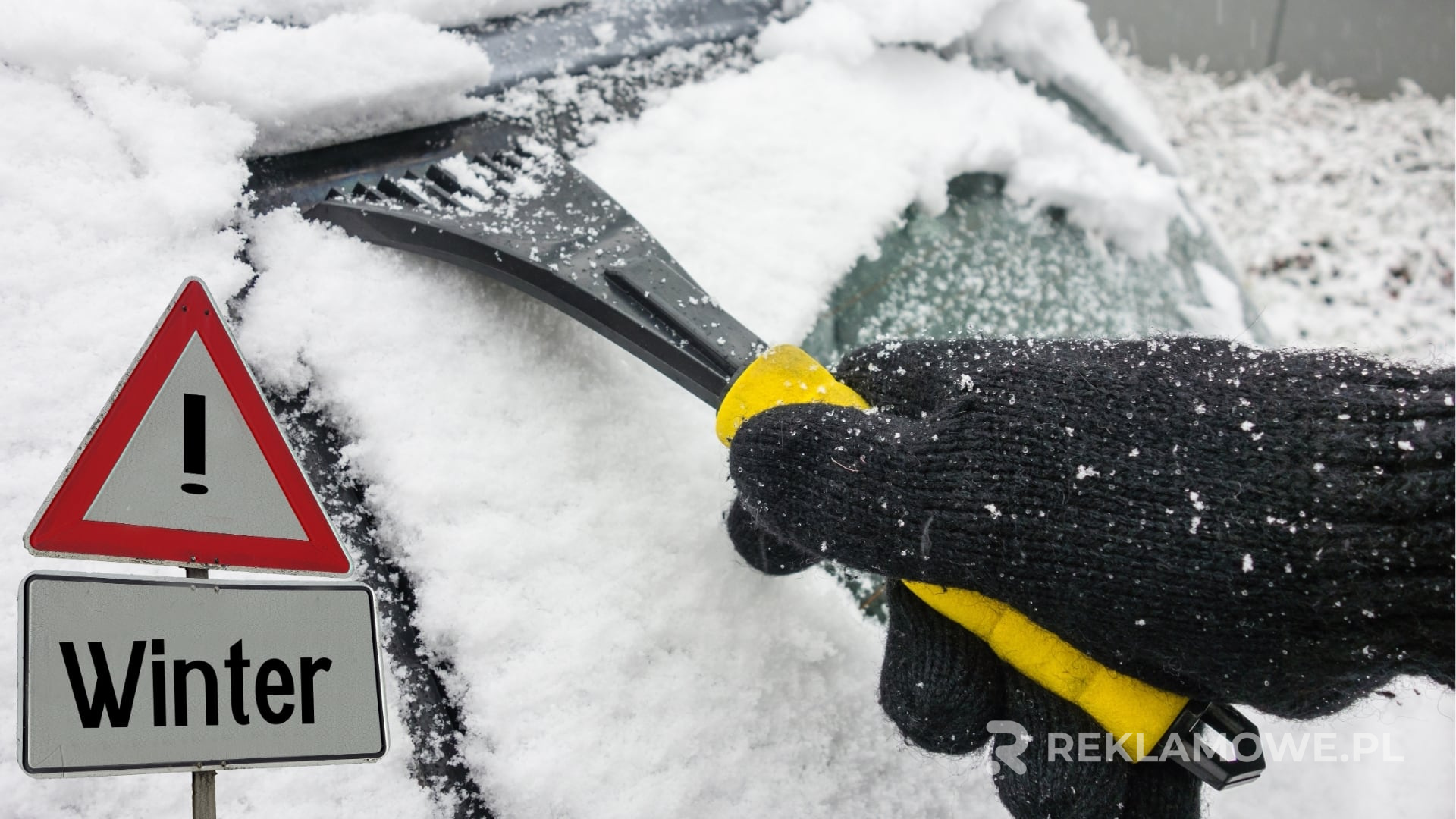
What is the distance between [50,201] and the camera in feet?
3.95

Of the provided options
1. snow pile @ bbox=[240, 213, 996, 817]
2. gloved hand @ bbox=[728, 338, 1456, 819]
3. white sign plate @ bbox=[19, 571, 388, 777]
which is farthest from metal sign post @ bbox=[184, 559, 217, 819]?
gloved hand @ bbox=[728, 338, 1456, 819]

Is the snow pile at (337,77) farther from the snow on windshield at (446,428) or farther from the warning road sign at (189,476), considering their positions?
the warning road sign at (189,476)

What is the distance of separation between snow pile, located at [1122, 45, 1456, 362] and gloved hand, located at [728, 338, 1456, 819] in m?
2.66

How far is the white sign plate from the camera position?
765 mm

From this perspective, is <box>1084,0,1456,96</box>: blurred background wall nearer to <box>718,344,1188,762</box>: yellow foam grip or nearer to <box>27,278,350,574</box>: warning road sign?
<box>718,344,1188,762</box>: yellow foam grip

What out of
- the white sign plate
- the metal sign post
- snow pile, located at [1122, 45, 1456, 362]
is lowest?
snow pile, located at [1122, 45, 1456, 362]

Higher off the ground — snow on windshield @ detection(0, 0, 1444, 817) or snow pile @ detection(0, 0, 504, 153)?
snow pile @ detection(0, 0, 504, 153)

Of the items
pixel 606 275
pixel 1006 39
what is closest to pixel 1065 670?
pixel 606 275

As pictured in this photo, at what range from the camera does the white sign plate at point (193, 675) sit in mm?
765

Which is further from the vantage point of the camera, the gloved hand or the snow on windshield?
the snow on windshield

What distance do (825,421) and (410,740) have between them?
578 mm

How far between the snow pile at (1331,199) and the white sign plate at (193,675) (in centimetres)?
314

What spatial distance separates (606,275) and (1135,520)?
29.3 inches

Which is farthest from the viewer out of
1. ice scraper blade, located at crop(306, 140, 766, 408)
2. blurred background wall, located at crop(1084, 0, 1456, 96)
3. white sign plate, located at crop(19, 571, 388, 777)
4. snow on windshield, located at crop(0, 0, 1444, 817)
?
blurred background wall, located at crop(1084, 0, 1456, 96)
